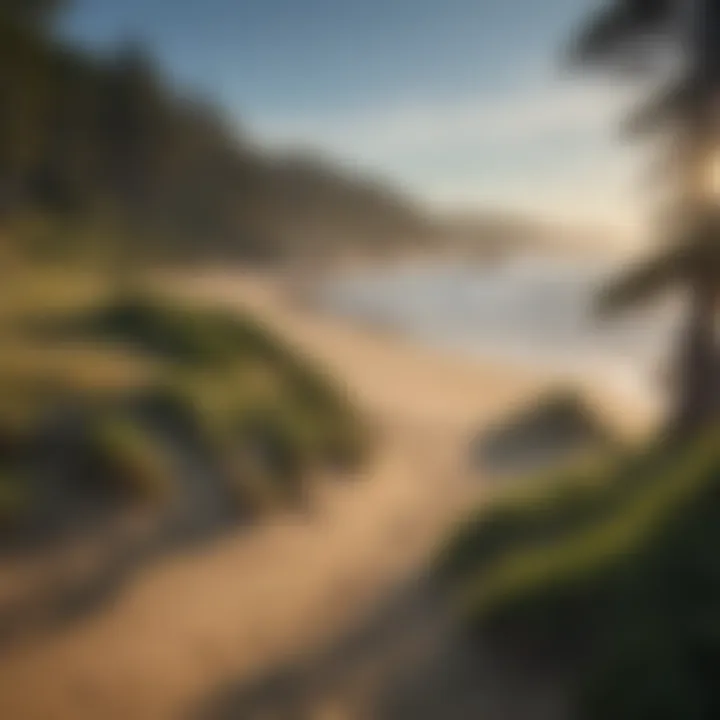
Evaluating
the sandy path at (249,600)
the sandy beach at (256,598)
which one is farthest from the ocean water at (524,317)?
the sandy path at (249,600)

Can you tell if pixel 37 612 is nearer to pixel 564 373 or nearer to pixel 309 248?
pixel 564 373

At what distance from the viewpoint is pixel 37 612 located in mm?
3881

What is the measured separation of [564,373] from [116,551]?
290 inches

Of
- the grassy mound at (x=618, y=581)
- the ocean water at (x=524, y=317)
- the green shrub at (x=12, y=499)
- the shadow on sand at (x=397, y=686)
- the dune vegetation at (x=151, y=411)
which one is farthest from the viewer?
the ocean water at (x=524, y=317)

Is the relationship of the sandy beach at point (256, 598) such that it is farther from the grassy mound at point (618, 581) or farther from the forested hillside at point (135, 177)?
the forested hillside at point (135, 177)

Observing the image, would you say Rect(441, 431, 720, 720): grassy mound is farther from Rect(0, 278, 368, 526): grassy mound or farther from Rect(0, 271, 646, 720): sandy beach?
Rect(0, 278, 368, 526): grassy mound

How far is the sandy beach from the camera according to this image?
3.39m

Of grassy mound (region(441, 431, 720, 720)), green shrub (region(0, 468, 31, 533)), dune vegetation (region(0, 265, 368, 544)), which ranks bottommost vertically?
grassy mound (region(441, 431, 720, 720))

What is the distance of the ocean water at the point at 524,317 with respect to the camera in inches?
351

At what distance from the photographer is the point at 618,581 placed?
3197 mm

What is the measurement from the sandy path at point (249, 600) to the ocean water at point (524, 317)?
2.20 m

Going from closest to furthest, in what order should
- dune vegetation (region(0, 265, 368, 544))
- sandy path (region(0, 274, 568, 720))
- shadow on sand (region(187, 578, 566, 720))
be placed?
shadow on sand (region(187, 578, 566, 720)), sandy path (region(0, 274, 568, 720)), dune vegetation (region(0, 265, 368, 544))

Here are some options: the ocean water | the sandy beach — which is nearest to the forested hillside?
the ocean water

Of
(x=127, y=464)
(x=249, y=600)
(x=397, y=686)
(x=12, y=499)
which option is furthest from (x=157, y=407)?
(x=397, y=686)
